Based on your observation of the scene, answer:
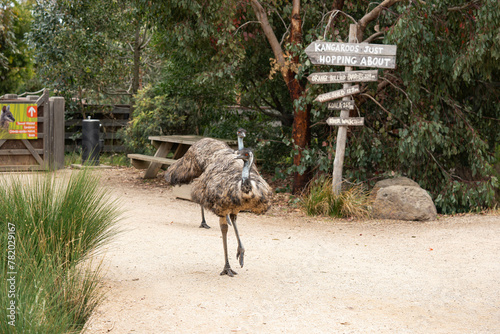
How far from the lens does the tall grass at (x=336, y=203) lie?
880 cm

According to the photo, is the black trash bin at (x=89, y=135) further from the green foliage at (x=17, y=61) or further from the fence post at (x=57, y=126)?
the green foliage at (x=17, y=61)

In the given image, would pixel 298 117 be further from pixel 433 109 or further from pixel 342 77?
pixel 433 109

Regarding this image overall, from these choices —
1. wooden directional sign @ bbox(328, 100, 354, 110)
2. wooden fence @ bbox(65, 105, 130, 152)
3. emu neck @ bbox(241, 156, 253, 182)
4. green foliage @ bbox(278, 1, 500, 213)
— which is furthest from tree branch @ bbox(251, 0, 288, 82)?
wooden fence @ bbox(65, 105, 130, 152)

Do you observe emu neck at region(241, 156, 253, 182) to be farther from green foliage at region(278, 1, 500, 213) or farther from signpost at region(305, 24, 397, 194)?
green foliage at region(278, 1, 500, 213)

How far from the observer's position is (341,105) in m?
9.16

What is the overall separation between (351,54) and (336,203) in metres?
2.30

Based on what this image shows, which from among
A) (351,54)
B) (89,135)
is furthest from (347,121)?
(89,135)

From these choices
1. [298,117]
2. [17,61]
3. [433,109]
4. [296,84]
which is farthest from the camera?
[17,61]

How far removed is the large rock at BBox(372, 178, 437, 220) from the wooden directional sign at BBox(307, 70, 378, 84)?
5.66 feet

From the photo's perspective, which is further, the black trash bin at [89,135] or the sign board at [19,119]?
the black trash bin at [89,135]

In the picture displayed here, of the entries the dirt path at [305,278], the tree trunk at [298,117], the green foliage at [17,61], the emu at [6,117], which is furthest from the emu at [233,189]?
the green foliage at [17,61]

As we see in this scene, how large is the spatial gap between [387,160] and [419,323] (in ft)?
18.6

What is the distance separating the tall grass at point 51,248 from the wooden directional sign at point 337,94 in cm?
493

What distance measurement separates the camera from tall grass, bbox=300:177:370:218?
8.80 m
